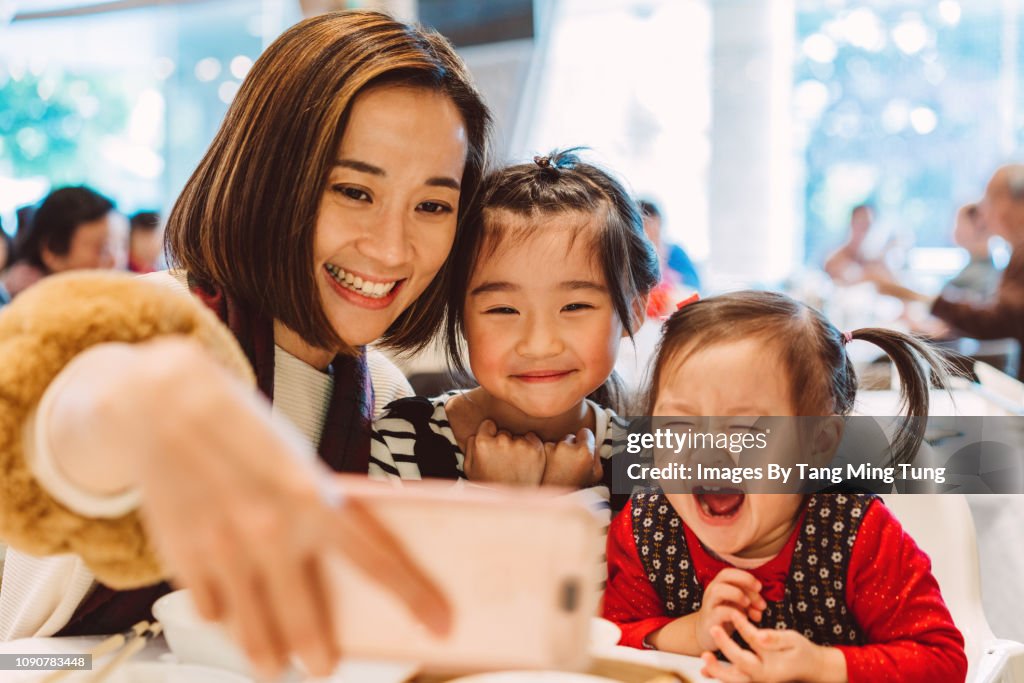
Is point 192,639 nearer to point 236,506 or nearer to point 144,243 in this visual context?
point 236,506

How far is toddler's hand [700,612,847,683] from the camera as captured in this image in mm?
766

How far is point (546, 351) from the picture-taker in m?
1.09

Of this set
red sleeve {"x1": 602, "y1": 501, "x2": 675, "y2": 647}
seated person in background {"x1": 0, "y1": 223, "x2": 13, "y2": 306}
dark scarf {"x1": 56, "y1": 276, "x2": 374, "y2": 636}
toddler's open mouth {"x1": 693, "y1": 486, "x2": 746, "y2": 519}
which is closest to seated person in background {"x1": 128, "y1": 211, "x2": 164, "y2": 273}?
seated person in background {"x1": 0, "y1": 223, "x2": 13, "y2": 306}

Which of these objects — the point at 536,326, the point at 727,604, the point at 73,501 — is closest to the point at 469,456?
the point at 536,326

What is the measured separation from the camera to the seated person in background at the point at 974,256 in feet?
14.0

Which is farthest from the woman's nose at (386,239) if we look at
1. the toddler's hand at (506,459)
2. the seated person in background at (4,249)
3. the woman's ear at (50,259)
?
the seated person in background at (4,249)

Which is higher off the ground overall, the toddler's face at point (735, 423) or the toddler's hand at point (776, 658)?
the toddler's face at point (735, 423)

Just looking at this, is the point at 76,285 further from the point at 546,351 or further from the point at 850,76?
the point at 850,76

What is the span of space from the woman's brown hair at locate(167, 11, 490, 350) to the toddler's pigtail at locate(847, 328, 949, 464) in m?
0.58

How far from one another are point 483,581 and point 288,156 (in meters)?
0.74

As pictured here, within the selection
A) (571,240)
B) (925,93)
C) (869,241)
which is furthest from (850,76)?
(571,240)

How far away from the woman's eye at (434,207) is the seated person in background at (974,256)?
12.2 ft

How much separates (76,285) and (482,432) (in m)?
0.76

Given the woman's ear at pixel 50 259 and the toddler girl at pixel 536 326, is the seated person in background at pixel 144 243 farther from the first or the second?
the toddler girl at pixel 536 326
